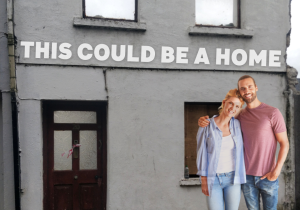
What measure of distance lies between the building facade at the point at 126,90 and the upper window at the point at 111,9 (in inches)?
1.0

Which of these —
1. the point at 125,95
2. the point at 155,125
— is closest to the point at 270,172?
the point at 155,125

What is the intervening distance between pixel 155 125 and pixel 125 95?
0.76 m

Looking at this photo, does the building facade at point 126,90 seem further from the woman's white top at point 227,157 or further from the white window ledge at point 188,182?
the woman's white top at point 227,157

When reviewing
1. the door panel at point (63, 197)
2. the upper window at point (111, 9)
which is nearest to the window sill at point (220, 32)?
the upper window at point (111, 9)

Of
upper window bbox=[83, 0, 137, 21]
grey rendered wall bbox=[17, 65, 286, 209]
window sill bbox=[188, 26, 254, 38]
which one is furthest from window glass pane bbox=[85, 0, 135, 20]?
window sill bbox=[188, 26, 254, 38]

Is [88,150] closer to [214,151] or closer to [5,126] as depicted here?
[5,126]

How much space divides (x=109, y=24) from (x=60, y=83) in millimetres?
1340

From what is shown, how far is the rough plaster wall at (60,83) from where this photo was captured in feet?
16.0

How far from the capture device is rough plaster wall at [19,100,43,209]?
4836 millimetres

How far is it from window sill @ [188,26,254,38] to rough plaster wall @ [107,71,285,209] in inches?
31.5

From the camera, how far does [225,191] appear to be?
411 centimetres

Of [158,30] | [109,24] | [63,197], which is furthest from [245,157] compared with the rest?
→ [63,197]

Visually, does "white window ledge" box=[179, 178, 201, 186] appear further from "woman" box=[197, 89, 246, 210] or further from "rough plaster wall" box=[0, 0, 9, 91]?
"rough plaster wall" box=[0, 0, 9, 91]

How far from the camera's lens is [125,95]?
5090 millimetres
